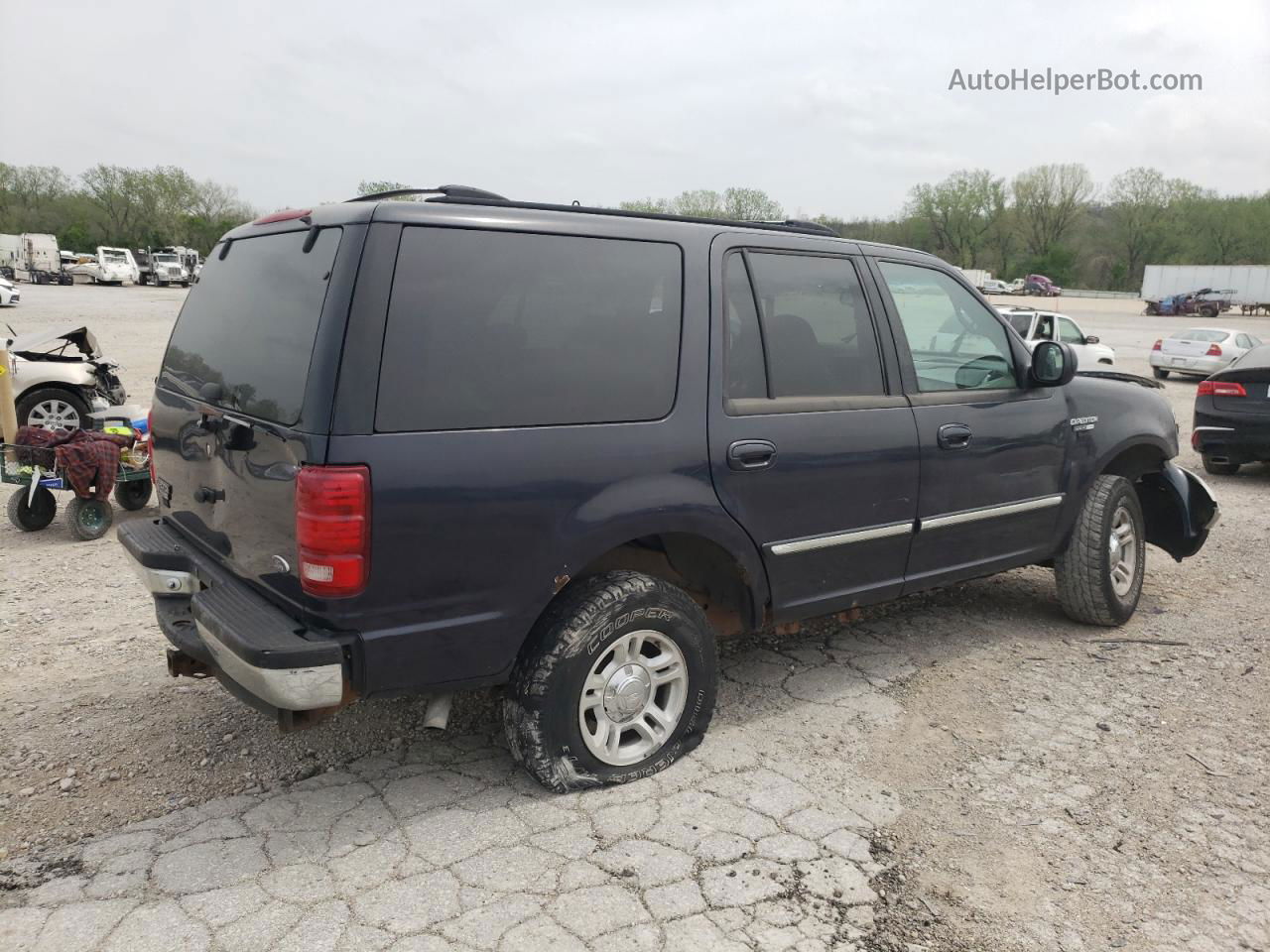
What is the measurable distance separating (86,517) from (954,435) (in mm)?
5940

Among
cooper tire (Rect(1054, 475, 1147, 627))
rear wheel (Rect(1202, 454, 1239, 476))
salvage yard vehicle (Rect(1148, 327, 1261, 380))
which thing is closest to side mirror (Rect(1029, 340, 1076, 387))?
cooper tire (Rect(1054, 475, 1147, 627))

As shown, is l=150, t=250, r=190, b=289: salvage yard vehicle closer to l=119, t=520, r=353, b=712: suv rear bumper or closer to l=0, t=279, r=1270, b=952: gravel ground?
l=0, t=279, r=1270, b=952: gravel ground

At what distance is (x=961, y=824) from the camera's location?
321 cm

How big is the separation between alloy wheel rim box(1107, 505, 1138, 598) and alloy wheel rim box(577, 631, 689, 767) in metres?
2.91

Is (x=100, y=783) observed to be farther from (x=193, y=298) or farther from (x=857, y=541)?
(x=857, y=541)

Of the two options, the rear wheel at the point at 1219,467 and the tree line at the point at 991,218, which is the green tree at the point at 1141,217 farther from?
the rear wheel at the point at 1219,467

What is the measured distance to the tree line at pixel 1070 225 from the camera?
269 ft

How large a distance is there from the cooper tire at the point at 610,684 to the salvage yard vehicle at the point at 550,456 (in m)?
0.01

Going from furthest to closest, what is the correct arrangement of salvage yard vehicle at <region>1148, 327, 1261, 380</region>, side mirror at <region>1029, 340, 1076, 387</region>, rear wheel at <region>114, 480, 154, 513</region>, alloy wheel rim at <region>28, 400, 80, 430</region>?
salvage yard vehicle at <region>1148, 327, 1261, 380</region>, alloy wheel rim at <region>28, 400, 80, 430</region>, rear wheel at <region>114, 480, 154, 513</region>, side mirror at <region>1029, 340, 1076, 387</region>

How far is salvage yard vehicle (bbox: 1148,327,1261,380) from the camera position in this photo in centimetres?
2103

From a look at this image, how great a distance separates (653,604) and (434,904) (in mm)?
1161

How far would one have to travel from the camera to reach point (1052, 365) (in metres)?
4.48

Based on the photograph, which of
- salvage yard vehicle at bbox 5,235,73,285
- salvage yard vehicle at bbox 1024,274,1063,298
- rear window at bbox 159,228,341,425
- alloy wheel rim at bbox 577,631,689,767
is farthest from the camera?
salvage yard vehicle at bbox 1024,274,1063,298

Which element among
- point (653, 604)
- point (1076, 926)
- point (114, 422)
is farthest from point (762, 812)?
point (114, 422)
